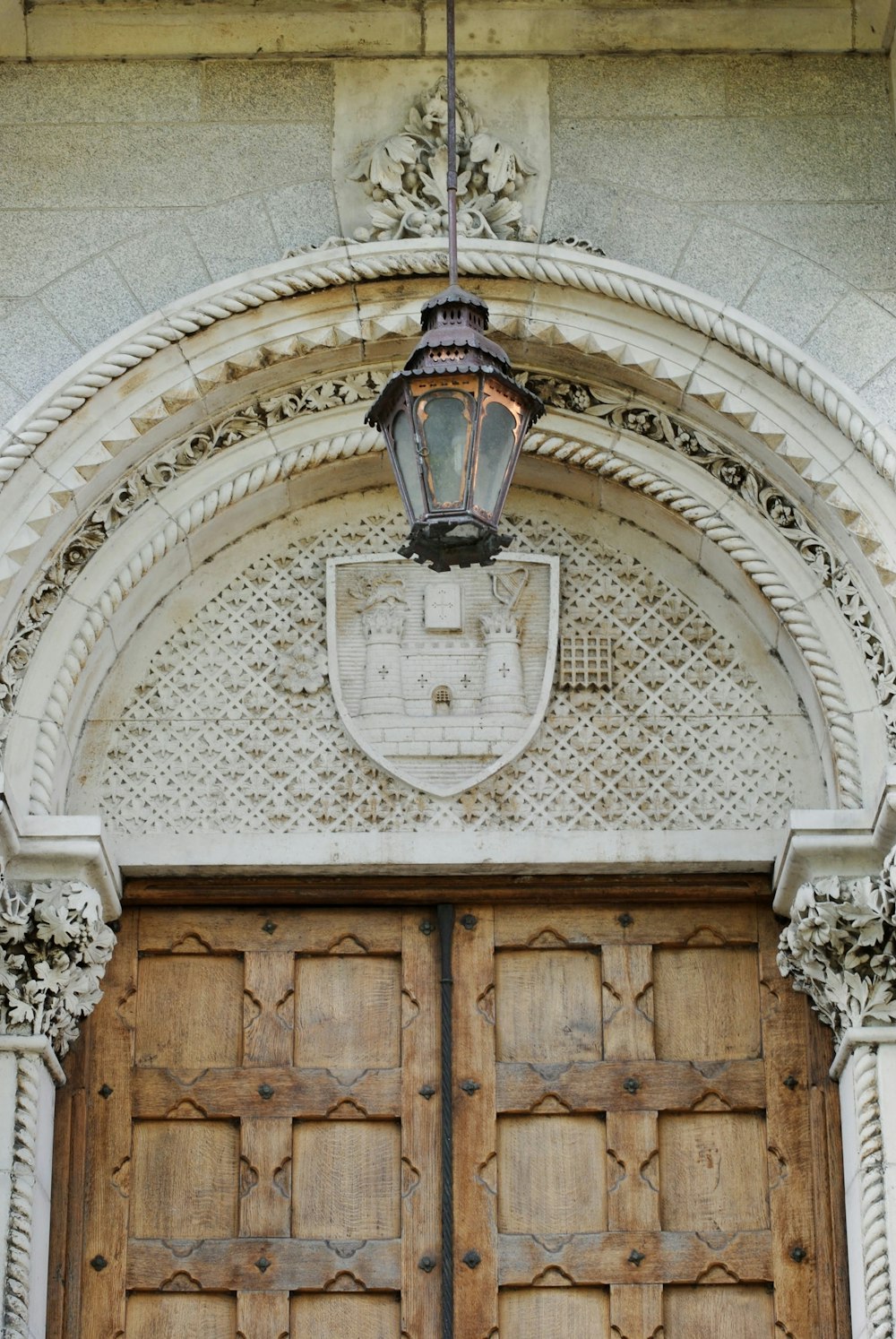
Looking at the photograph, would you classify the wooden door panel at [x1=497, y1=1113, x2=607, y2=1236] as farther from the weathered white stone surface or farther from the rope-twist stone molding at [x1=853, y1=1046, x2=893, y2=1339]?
the weathered white stone surface

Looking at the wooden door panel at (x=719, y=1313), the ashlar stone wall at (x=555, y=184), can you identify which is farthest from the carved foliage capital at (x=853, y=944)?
the ashlar stone wall at (x=555, y=184)

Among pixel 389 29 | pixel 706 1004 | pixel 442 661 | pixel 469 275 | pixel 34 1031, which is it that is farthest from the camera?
pixel 389 29

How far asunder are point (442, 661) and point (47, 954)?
158 cm

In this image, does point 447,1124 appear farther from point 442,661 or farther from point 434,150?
point 434,150

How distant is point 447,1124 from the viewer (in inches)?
300

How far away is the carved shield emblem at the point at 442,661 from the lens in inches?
312

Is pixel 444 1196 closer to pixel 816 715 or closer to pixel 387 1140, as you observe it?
pixel 387 1140

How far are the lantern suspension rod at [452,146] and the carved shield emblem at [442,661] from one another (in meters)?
1.07

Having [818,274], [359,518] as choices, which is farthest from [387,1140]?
[818,274]

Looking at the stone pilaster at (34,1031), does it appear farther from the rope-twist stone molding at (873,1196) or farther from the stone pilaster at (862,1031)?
the rope-twist stone molding at (873,1196)

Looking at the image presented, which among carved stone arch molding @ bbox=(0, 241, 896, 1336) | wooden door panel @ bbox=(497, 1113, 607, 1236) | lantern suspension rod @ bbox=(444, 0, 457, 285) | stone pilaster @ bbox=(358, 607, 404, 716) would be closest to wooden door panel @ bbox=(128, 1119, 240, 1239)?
carved stone arch molding @ bbox=(0, 241, 896, 1336)

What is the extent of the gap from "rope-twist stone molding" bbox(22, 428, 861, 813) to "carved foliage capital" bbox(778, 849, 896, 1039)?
331mm

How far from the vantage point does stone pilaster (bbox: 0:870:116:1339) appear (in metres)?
7.11

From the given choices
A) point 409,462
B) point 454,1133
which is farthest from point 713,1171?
point 409,462
